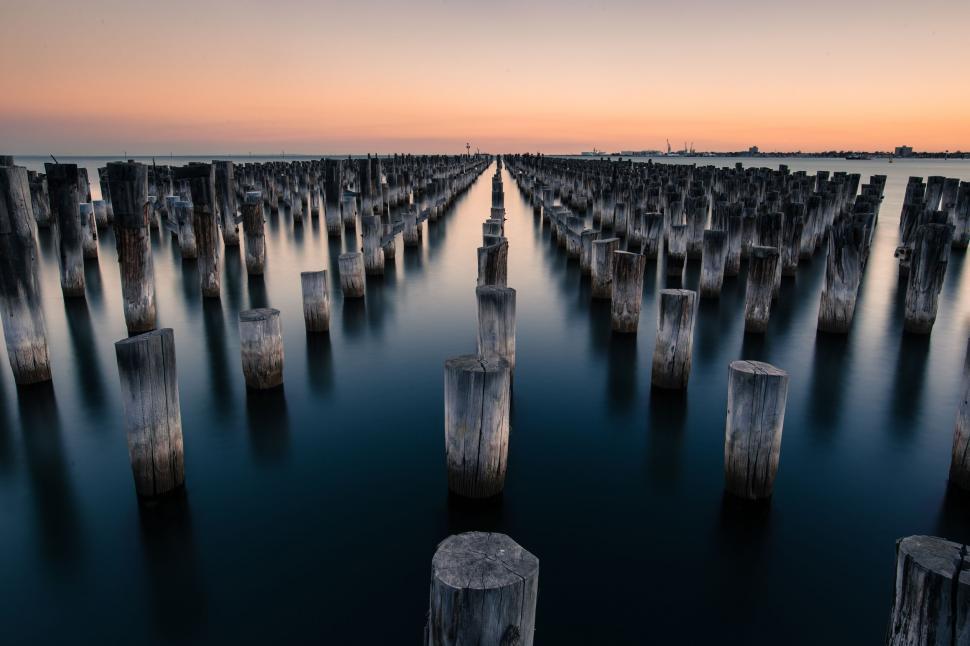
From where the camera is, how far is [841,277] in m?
7.39

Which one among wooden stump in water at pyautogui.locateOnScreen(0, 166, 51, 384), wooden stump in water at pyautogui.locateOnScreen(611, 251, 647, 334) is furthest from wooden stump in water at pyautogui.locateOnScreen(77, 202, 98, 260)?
wooden stump in water at pyautogui.locateOnScreen(611, 251, 647, 334)

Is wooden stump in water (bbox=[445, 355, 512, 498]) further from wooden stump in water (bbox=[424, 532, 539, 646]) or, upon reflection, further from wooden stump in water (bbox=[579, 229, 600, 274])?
wooden stump in water (bbox=[579, 229, 600, 274])

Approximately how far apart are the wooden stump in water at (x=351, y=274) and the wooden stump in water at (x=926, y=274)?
7510mm

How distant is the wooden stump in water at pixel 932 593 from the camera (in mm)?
1973

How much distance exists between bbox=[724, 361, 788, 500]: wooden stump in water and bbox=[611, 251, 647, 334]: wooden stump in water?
3.17 metres

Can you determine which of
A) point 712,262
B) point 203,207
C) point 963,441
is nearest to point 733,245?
point 712,262

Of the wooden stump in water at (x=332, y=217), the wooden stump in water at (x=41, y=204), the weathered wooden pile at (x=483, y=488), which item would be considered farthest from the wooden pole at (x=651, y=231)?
the wooden stump in water at (x=41, y=204)

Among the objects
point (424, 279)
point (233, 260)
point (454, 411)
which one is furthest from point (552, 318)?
point (233, 260)

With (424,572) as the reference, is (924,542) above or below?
above

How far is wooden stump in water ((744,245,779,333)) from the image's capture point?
7.17 meters

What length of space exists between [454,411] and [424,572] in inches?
38.5

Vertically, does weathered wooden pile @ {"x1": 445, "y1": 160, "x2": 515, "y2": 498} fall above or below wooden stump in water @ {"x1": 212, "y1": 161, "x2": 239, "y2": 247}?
below

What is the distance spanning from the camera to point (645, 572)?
3.63 m

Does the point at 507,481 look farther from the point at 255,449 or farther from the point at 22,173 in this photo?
the point at 22,173
